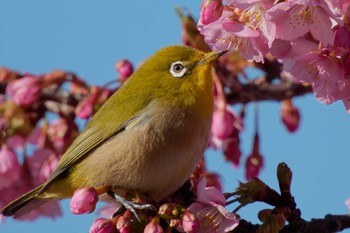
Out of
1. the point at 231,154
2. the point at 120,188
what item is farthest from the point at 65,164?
the point at 231,154

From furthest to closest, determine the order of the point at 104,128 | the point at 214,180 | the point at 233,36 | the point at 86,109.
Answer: the point at 86,109 < the point at 214,180 < the point at 104,128 < the point at 233,36

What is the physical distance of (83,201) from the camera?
360 cm

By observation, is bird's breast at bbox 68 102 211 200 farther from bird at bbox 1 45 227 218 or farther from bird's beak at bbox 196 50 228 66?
bird's beak at bbox 196 50 228 66

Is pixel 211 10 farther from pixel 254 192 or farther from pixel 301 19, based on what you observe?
pixel 254 192

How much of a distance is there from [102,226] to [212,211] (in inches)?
23.1

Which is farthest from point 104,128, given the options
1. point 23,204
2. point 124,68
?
point 124,68

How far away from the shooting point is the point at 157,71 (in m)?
4.73

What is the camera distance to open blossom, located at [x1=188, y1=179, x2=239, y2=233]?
3.44 m

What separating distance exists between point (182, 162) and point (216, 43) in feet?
2.57

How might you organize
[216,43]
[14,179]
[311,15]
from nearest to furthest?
[311,15] < [216,43] < [14,179]

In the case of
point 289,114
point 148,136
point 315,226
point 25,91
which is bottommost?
point 315,226

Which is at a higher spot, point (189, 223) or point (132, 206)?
point (132, 206)

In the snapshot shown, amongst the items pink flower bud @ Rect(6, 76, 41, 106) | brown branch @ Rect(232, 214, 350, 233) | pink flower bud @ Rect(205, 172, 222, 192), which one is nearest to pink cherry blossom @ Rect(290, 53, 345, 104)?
brown branch @ Rect(232, 214, 350, 233)

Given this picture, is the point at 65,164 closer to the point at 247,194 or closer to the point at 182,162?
the point at 182,162
